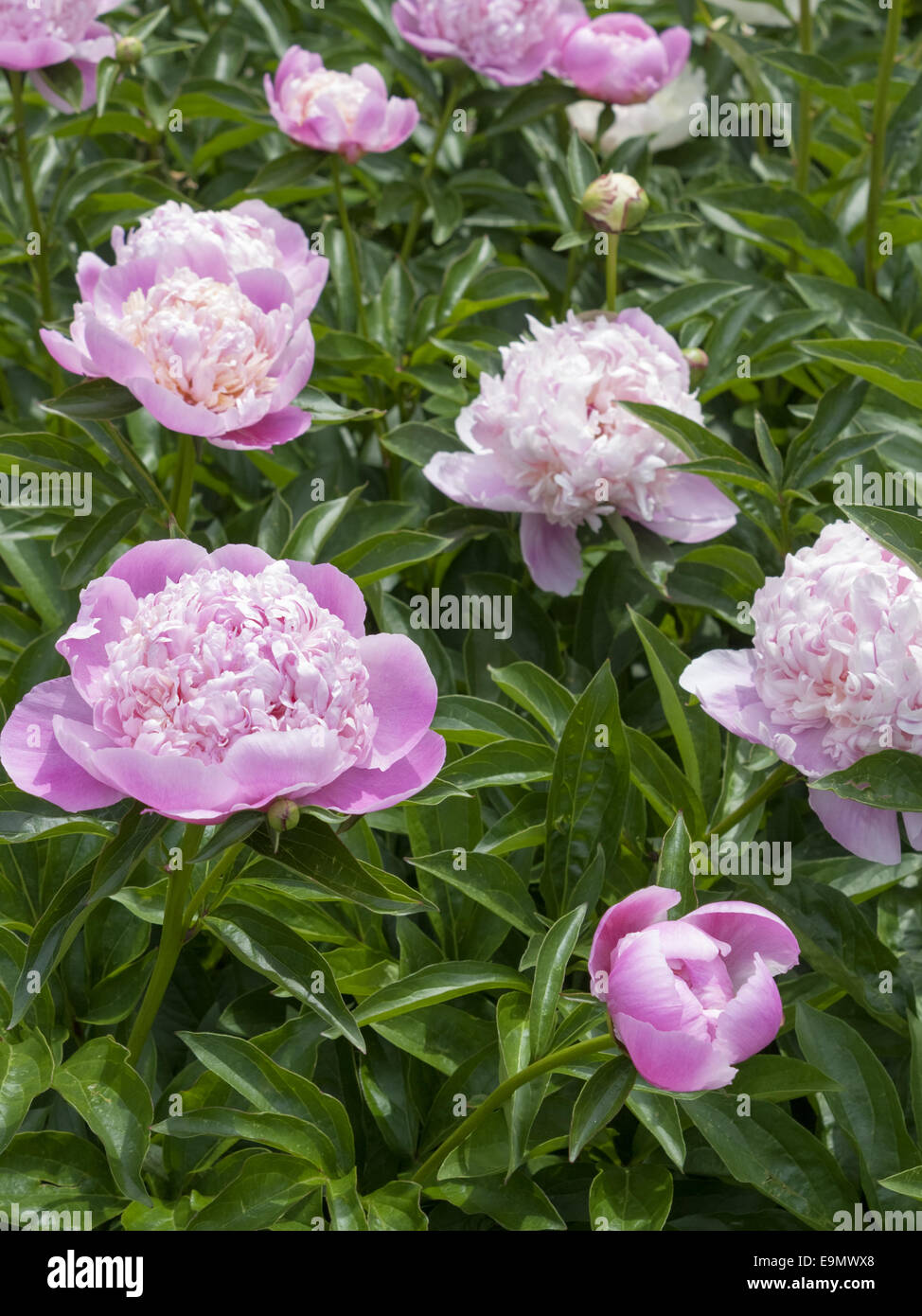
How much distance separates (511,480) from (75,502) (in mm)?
397

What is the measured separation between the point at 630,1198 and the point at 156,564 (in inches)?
21.7

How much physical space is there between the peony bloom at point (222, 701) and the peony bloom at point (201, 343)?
249 millimetres

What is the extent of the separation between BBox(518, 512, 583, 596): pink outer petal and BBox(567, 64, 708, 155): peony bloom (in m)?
0.82

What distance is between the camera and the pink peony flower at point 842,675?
3.29 feet

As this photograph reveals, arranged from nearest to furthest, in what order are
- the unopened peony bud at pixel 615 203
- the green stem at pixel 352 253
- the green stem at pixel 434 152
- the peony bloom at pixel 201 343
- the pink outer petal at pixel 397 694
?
the pink outer petal at pixel 397 694
the peony bloom at pixel 201 343
the unopened peony bud at pixel 615 203
the green stem at pixel 352 253
the green stem at pixel 434 152

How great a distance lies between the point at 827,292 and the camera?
1600 mm

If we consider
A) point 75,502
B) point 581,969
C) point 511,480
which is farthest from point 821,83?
point 581,969

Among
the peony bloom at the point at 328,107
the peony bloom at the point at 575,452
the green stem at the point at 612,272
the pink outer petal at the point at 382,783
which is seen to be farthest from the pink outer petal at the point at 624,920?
the peony bloom at the point at 328,107

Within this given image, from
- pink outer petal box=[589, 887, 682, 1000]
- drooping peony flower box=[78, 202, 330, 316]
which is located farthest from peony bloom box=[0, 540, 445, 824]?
drooping peony flower box=[78, 202, 330, 316]

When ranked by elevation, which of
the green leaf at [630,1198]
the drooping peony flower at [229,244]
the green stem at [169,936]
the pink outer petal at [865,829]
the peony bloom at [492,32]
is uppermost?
the peony bloom at [492,32]

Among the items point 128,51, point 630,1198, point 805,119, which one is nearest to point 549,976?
point 630,1198

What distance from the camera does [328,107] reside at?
152cm

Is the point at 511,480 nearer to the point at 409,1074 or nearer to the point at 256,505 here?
the point at 256,505

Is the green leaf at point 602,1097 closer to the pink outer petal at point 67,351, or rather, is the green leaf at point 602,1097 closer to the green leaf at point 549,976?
the green leaf at point 549,976
